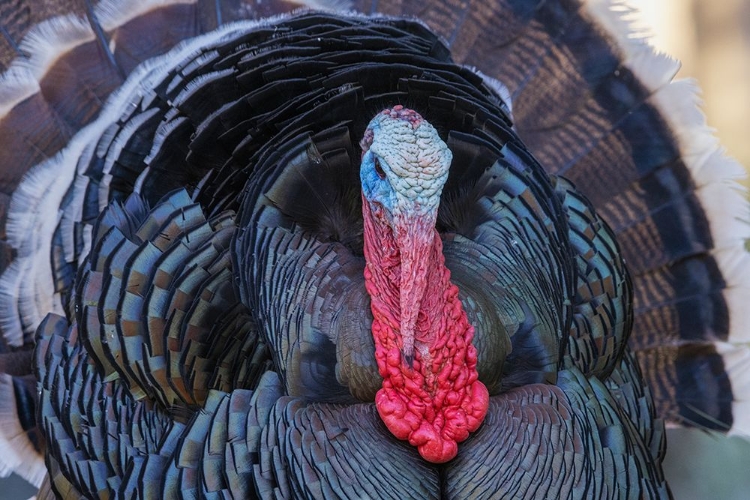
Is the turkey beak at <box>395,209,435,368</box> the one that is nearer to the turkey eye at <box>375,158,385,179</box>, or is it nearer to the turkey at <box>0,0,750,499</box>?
the turkey at <box>0,0,750,499</box>

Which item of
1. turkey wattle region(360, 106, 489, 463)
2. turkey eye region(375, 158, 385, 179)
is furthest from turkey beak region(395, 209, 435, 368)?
turkey eye region(375, 158, 385, 179)

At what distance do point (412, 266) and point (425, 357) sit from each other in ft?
0.67

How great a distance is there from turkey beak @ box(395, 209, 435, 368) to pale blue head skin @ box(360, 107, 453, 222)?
29 millimetres

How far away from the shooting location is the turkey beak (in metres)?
1.91

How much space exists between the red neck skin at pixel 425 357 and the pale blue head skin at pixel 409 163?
0.10 meters

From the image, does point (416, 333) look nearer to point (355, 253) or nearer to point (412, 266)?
point (412, 266)

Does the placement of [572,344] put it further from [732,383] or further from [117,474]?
[117,474]

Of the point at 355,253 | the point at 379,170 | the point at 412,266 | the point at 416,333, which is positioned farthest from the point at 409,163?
the point at 355,253

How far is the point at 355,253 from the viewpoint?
7.72 ft

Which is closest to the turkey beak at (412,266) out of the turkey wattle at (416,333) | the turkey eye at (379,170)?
the turkey wattle at (416,333)

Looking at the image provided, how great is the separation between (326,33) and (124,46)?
2.51 ft

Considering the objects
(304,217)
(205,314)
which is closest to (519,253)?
(304,217)

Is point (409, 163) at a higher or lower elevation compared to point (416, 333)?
higher

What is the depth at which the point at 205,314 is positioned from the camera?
227cm
